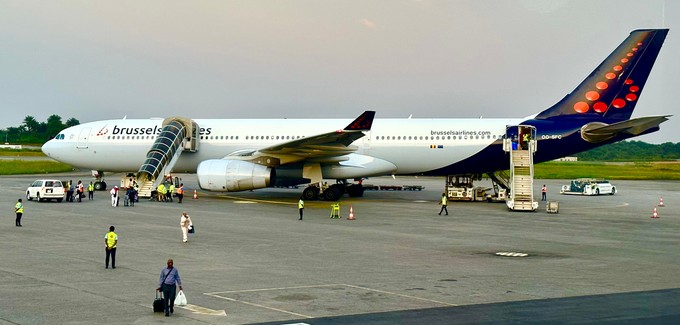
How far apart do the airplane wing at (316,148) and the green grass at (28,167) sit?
42.2 m

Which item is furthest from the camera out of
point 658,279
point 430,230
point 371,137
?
point 371,137

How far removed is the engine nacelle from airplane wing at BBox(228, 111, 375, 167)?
1.08 meters

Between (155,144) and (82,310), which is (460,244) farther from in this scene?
(155,144)

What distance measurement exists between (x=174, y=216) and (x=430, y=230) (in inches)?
450

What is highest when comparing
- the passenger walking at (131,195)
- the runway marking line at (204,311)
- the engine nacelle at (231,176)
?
the engine nacelle at (231,176)

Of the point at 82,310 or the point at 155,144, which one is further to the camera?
the point at 155,144

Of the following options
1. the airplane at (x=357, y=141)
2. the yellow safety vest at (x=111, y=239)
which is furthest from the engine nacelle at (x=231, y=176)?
the yellow safety vest at (x=111, y=239)

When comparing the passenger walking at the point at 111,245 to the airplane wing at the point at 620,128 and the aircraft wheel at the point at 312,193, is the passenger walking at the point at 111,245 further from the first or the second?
the airplane wing at the point at 620,128

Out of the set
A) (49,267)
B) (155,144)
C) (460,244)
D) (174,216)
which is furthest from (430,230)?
(155,144)

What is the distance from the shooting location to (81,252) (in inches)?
912

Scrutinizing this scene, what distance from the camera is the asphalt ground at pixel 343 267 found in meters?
15.1

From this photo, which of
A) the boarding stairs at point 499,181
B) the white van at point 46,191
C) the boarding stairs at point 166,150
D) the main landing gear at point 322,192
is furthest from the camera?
the boarding stairs at point 499,181

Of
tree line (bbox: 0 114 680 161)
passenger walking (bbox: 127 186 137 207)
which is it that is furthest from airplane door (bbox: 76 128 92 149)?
tree line (bbox: 0 114 680 161)

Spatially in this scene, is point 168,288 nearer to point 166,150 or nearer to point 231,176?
point 231,176
